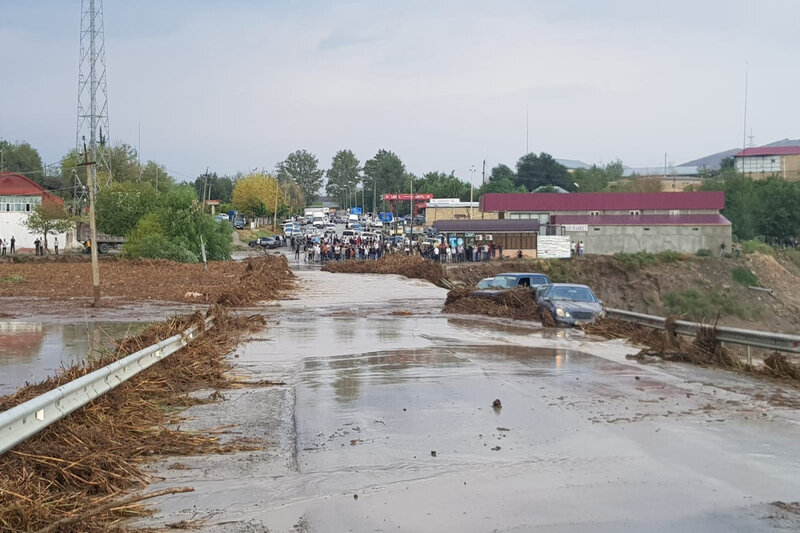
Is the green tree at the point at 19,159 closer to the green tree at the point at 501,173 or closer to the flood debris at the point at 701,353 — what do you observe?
the green tree at the point at 501,173

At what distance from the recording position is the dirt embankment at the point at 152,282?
3638 cm

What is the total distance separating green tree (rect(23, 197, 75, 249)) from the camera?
83.8m

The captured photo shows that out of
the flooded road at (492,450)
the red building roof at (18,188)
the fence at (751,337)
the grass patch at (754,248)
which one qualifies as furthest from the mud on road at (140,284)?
the grass patch at (754,248)

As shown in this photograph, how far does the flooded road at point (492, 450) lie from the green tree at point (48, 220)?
242 ft

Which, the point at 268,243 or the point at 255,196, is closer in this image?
the point at 268,243

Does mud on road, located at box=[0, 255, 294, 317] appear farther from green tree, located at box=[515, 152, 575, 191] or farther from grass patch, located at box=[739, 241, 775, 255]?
green tree, located at box=[515, 152, 575, 191]

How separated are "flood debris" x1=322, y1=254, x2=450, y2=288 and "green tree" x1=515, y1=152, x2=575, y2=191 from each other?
11997cm

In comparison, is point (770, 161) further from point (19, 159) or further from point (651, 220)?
point (19, 159)

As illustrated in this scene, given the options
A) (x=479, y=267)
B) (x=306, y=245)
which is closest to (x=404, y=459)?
(x=479, y=267)

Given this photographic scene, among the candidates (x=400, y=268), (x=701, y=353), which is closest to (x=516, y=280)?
(x=701, y=353)

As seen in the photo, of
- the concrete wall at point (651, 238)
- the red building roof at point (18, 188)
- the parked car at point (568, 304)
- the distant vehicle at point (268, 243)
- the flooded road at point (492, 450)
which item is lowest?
the flooded road at point (492, 450)

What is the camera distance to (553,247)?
80.1 metres

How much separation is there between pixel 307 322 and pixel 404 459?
18245mm

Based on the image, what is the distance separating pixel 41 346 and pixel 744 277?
7337 cm
